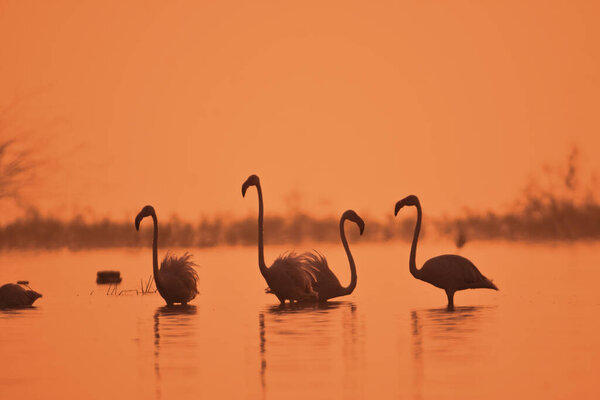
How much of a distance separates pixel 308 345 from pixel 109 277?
11.4 m

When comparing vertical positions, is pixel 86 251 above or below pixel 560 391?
above

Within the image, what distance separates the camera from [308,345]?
548 inches

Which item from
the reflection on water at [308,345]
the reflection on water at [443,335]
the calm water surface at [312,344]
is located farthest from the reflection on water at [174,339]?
the reflection on water at [443,335]

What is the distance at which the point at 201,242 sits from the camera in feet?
164

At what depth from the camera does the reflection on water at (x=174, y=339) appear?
1244 cm

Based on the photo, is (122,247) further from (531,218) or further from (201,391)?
(201,391)

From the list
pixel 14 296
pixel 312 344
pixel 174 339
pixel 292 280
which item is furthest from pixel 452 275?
pixel 14 296

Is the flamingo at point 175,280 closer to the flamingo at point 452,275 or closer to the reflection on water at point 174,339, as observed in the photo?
the reflection on water at point 174,339

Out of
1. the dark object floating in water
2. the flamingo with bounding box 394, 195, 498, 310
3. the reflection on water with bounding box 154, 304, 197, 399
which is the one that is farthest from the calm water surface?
the dark object floating in water

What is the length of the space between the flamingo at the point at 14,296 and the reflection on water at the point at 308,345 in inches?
129

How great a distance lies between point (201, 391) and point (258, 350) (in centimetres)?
260

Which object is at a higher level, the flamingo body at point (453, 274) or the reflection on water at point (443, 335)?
the flamingo body at point (453, 274)

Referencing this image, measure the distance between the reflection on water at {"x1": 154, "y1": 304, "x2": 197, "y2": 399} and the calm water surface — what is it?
0.06 feet

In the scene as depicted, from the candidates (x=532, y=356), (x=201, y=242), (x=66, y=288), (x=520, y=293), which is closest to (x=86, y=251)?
(x=201, y=242)
